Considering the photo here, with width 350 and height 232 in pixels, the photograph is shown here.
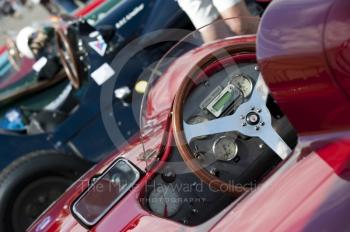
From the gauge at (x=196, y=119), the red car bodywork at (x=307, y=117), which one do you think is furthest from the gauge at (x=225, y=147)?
the red car bodywork at (x=307, y=117)

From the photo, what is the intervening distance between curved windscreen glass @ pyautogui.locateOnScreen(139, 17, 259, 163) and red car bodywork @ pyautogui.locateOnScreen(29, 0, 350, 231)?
1.37 feet

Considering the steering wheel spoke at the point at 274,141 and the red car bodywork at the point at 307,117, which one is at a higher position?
the red car bodywork at the point at 307,117

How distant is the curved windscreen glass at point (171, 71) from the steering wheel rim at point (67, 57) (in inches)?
62.4

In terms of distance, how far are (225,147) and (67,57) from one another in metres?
2.55

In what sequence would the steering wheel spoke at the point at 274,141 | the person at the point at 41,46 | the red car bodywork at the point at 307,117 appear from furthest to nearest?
the person at the point at 41,46, the steering wheel spoke at the point at 274,141, the red car bodywork at the point at 307,117

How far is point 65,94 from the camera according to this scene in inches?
184

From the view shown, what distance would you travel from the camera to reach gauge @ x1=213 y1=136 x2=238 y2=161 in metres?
2.05

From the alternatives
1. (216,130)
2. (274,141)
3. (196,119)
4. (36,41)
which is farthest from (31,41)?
(274,141)

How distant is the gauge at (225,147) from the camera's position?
2.05 m

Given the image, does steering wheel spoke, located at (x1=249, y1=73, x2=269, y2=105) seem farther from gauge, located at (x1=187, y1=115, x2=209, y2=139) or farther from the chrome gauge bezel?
gauge, located at (x1=187, y1=115, x2=209, y2=139)

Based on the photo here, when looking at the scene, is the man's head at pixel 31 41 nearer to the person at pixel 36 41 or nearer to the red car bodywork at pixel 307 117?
the person at pixel 36 41

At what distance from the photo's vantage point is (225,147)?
6.74ft

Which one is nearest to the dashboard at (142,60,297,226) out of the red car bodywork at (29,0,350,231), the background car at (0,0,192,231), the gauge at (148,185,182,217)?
the gauge at (148,185,182,217)

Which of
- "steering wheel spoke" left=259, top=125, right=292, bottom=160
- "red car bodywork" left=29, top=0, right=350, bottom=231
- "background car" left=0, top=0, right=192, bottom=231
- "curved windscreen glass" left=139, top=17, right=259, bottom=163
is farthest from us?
"background car" left=0, top=0, right=192, bottom=231
